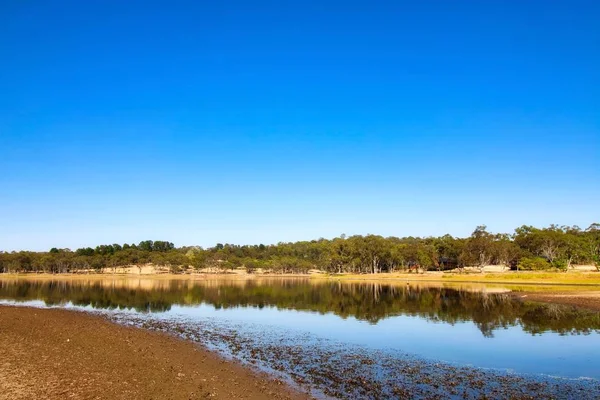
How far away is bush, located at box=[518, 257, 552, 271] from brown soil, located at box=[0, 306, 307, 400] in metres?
146

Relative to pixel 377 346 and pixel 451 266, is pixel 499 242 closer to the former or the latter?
pixel 451 266

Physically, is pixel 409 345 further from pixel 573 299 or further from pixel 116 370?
pixel 573 299

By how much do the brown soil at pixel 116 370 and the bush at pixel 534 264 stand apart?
479 ft

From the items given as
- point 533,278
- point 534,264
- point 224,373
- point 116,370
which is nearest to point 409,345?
point 224,373

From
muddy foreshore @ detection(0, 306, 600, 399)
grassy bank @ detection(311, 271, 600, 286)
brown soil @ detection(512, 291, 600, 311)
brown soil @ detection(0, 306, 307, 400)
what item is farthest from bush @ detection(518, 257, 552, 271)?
brown soil @ detection(0, 306, 307, 400)

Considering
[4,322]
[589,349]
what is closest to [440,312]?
[589,349]

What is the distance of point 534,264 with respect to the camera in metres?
148

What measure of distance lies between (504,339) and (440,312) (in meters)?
20.8

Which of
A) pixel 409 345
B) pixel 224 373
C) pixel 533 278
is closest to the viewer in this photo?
pixel 224 373

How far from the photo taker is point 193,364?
1069 inches

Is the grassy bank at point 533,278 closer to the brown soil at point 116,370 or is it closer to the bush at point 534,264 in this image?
the bush at point 534,264

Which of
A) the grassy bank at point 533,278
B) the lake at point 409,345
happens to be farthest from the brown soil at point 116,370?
the grassy bank at point 533,278

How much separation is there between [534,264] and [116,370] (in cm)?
15664

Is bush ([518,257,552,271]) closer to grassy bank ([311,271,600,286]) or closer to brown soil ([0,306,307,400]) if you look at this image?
grassy bank ([311,271,600,286])
